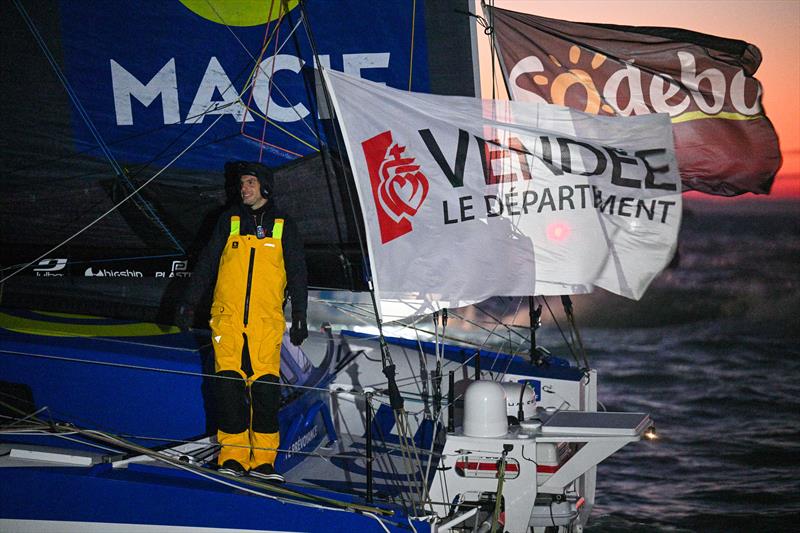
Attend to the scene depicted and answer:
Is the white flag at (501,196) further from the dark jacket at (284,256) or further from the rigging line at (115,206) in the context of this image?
the rigging line at (115,206)

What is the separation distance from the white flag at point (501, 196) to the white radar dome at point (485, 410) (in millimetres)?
456

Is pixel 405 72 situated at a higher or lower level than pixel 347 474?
higher

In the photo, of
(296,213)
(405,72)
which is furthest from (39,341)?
(405,72)

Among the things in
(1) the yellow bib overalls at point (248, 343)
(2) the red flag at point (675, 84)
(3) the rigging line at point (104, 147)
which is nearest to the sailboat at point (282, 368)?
(3) the rigging line at point (104, 147)

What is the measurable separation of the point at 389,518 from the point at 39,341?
2.10 m

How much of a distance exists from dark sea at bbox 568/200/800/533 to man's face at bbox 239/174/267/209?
2.41 metres

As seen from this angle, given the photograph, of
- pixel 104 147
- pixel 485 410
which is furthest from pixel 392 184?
pixel 104 147

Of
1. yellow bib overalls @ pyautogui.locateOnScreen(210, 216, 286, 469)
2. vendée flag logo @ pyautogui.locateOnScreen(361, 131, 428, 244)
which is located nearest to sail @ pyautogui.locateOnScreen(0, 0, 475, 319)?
vendée flag logo @ pyautogui.locateOnScreen(361, 131, 428, 244)

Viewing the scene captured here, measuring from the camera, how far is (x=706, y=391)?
48.5 feet

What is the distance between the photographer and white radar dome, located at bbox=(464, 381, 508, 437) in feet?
16.8

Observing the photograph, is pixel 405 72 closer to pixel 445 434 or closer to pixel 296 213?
pixel 296 213

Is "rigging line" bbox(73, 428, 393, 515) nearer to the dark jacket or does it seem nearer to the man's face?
the dark jacket

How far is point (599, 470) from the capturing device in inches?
386

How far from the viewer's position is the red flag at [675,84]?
21.8 feet
